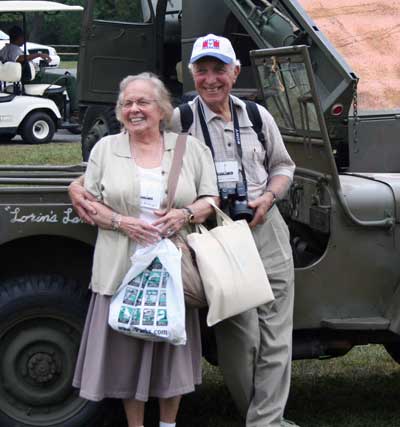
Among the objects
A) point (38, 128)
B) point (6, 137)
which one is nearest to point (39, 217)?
point (38, 128)

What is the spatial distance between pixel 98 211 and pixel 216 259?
0.48 meters

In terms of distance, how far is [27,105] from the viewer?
17.8 meters

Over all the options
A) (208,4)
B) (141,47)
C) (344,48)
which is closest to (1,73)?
(141,47)

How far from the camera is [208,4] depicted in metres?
10.9

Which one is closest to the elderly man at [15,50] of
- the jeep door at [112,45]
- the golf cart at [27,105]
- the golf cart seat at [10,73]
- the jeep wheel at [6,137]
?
the golf cart at [27,105]

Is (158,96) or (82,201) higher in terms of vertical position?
(158,96)

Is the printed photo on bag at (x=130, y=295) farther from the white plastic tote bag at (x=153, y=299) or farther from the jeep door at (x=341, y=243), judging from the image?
the jeep door at (x=341, y=243)

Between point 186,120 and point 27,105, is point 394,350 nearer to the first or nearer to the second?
point 186,120

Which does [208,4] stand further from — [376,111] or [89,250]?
[89,250]

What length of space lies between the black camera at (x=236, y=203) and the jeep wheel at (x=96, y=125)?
8282 mm

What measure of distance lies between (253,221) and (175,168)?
40 cm

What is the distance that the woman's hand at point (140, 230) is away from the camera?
12.9 feet

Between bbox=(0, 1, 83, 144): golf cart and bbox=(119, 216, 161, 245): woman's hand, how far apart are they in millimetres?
13906

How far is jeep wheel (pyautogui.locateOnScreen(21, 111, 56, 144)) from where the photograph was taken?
1792cm
